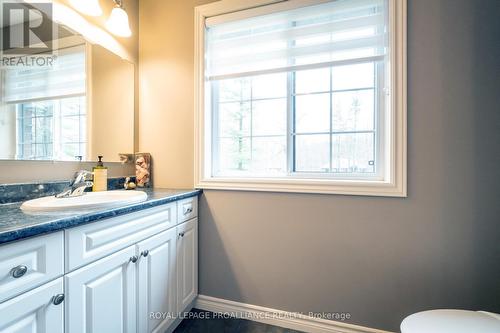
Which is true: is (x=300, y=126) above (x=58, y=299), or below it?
above

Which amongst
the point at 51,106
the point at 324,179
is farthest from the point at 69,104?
the point at 324,179

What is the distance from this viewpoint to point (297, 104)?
1627 mm

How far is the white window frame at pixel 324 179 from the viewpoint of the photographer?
1287 millimetres

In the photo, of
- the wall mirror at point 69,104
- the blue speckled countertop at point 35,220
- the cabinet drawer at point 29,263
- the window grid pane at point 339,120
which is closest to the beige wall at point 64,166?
the wall mirror at point 69,104

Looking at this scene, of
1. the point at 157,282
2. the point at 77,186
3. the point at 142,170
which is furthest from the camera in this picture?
the point at 142,170

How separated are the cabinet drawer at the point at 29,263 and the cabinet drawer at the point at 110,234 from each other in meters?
0.04

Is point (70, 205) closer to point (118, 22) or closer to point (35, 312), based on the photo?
point (35, 312)

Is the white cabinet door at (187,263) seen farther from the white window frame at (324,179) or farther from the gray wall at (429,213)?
the gray wall at (429,213)

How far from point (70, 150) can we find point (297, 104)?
4.68 feet

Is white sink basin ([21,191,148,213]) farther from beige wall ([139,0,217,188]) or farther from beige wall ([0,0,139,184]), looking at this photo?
beige wall ([139,0,217,188])

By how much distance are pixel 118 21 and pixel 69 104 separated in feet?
2.07

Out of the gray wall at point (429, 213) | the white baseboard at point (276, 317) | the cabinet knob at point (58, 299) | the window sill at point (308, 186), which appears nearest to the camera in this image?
the cabinet knob at point (58, 299)

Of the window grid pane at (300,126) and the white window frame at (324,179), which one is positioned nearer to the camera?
the white window frame at (324,179)

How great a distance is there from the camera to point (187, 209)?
61.1 inches
